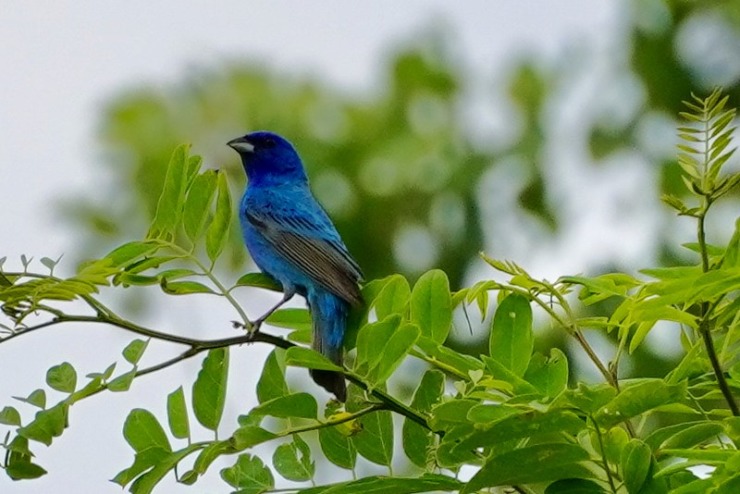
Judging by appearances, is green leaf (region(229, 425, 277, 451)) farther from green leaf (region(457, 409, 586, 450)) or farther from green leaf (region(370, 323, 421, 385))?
green leaf (region(457, 409, 586, 450))

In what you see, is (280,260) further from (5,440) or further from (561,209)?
(561,209)

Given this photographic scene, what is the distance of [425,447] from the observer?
128 cm

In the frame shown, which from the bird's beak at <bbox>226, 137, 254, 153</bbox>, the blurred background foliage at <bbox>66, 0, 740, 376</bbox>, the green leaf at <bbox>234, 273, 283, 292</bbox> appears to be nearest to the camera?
the green leaf at <bbox>234, 273, 283, 292</bbox>

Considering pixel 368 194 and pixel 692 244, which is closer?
pixel 692 244

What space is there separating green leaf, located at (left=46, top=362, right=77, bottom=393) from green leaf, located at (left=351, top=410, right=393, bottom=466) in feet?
1.00

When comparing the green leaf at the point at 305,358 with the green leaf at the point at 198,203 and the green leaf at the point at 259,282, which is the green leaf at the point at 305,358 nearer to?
the green leaf at the point at 198,203

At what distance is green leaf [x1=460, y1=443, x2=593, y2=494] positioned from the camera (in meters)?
1.04

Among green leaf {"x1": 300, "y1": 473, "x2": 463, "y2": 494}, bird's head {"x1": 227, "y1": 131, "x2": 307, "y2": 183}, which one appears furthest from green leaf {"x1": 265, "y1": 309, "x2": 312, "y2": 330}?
bird's head {"x1": 227, "y1": 131, "x2": 307, "y2": 183}

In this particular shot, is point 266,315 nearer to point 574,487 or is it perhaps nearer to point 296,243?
point 574,487

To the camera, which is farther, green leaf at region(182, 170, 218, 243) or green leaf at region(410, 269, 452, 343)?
green leaf at region(182, 170, 218, 243)

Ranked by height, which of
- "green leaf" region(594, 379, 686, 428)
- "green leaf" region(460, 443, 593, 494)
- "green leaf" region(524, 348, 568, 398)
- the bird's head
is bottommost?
"green leaf" region(460, 443, 593, 494)

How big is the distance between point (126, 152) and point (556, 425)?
571 centimetres

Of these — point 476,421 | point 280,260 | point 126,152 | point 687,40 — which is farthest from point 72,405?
point 687,40

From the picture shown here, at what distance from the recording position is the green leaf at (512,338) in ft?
4.17
